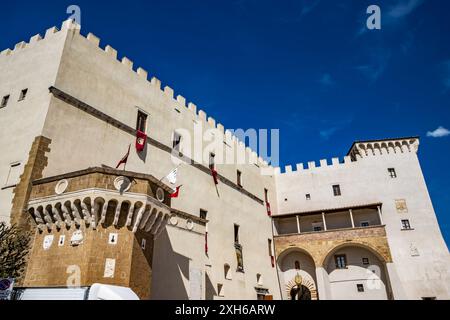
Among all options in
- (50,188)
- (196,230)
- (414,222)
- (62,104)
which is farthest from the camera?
(414,222)

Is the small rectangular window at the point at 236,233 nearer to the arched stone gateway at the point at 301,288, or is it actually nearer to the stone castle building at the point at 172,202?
the stone castle building at the point at 172,202

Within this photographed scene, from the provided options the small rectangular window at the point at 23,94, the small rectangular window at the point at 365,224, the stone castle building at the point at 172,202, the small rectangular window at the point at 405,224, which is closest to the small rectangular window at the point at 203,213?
the stone castle building at the point at 172,202

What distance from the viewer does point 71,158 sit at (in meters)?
14.3

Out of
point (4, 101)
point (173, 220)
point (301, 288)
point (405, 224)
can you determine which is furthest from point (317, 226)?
point (4, 101)

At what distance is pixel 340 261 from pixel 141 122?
62.6 feet

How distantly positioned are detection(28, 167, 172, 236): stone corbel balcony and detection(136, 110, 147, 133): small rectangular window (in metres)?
7.44

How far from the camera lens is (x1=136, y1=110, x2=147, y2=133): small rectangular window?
18.7 m

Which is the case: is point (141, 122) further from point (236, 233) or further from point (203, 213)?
point (236, 233)

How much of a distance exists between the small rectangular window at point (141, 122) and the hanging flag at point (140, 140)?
491 millimetres

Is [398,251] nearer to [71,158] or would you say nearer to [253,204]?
[253,204]

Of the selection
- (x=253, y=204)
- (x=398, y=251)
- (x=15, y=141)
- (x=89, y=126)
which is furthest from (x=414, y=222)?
(x=15, y=141)

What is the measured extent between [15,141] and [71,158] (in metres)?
2.17

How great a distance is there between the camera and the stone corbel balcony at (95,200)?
10773 mm

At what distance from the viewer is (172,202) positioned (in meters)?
18.9
